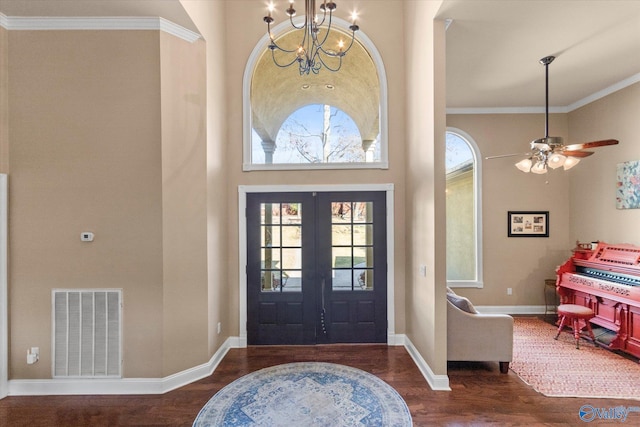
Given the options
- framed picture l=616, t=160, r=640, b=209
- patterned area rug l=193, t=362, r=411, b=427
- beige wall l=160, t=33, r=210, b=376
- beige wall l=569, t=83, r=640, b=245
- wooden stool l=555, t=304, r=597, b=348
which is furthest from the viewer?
beige wall l=569, t=83, r=640, b=245

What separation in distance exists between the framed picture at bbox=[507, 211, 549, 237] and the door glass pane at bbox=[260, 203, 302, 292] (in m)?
3.78

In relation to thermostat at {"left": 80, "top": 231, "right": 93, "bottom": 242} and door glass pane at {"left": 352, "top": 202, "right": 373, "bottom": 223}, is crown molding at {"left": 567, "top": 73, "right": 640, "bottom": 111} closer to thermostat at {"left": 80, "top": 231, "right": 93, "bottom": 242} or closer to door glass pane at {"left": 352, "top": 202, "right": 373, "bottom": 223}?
door glass pane at {"left": 352, "top": 202, "right": 373, "bottom": 223}

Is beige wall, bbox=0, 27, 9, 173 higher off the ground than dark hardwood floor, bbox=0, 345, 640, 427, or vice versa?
beige wall, bbox=0, 27, 9, 173

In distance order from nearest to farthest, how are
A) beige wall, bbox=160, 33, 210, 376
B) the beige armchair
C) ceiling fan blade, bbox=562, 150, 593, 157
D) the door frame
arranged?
beige wall, bbox=160, 33, 210, 376
the beige armchair
ceiling fan blade, bbox=562, 150, 593, 157
the door frame

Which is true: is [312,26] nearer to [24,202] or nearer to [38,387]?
[24,202]

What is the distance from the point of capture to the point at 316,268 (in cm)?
387

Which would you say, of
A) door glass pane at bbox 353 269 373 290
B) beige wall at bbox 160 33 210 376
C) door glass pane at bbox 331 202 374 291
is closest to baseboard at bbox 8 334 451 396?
beige wall at bbox 160 33 210 376

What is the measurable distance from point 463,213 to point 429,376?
10.3ft

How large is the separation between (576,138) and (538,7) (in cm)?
332

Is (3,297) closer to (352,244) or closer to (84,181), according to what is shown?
(84,181)

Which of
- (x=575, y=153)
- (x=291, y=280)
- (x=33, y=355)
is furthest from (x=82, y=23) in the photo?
(x=575, y=153)

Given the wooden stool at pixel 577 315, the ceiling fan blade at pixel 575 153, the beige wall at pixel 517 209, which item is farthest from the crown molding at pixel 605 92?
the wooden stool at pixel 577 315

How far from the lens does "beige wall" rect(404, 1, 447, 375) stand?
2846 millimetres

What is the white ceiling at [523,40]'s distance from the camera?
2670 mm
